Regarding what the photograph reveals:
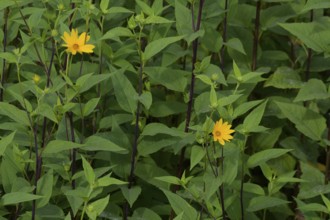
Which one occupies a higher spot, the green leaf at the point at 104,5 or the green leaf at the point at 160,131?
the green leaf at the point at 104,5

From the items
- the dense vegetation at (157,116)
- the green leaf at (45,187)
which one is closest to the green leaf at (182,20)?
the dense vegetation at (157,116)

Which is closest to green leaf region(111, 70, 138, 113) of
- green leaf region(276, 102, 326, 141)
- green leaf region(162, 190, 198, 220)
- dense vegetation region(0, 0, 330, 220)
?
dense vegetation region(0, 0, 330, 220)

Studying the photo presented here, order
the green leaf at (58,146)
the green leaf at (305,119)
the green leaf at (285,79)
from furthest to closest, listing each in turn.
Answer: the green leaf at (285,79) < the green leaf at (305,119) < the green leaf at (58,146)

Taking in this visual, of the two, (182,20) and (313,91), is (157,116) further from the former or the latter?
(313,91)

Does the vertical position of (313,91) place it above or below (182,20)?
below

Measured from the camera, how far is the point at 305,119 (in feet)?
8.71

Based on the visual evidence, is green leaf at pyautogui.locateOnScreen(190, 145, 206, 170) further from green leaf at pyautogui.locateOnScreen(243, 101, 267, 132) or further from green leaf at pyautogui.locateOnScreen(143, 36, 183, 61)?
green leaf at pyautogui.locateOnScreen(143, 36, 183, 61)

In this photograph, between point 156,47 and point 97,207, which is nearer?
point 97,207

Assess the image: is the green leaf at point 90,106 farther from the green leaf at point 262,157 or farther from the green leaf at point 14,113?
the green leaf at point 262,157

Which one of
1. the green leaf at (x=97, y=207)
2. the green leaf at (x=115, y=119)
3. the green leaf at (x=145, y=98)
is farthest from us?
the green leaf at (x=115, y=119)

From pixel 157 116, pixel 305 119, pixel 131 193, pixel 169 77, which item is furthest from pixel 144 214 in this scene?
pixel 305 119

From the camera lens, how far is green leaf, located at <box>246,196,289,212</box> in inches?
92.6

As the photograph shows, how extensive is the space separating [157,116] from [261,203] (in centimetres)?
52

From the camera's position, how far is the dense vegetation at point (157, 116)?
7.30ft
